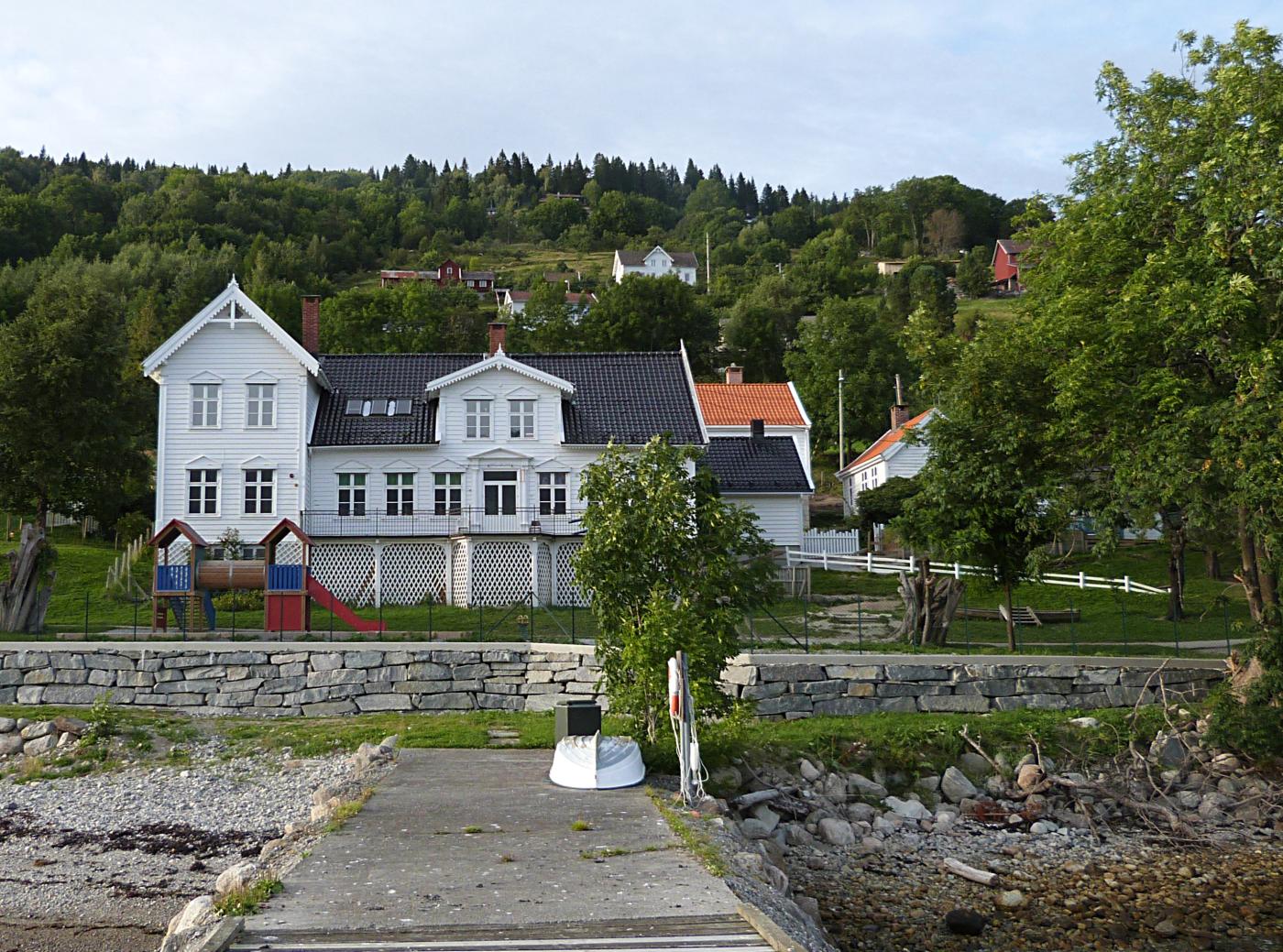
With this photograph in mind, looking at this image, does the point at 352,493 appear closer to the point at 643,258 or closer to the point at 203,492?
the point at 203,492

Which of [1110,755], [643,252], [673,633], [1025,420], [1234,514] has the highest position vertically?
[643,252]

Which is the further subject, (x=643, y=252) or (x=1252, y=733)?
(x=643, y=252)

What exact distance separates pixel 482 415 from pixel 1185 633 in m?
21.5

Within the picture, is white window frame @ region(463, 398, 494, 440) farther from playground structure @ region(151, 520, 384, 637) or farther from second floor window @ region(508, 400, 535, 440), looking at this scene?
playground structure @ region(151, 520, 384, 637)

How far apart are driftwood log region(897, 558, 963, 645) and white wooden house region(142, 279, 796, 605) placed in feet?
40.9

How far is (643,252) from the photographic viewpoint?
5492 inches

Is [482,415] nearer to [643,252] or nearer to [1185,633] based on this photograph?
[1185,633]

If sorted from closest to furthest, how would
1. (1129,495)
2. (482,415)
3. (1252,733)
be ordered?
1. (1252,733)
2. (1129,495)
3. (482,415)

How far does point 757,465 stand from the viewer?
45.4 meters

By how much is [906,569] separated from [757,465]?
8745mm

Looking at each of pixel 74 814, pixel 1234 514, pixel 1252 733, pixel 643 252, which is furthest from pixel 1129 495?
pixel 643 252

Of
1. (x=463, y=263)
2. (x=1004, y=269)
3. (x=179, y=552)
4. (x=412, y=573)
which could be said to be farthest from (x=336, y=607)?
(x=463, y=263)

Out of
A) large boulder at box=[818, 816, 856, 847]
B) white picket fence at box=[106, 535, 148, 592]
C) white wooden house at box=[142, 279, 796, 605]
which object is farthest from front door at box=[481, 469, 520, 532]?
large boulder at box=[818, 816, 856, 847]

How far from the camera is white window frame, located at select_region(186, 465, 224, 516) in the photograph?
36250mm
